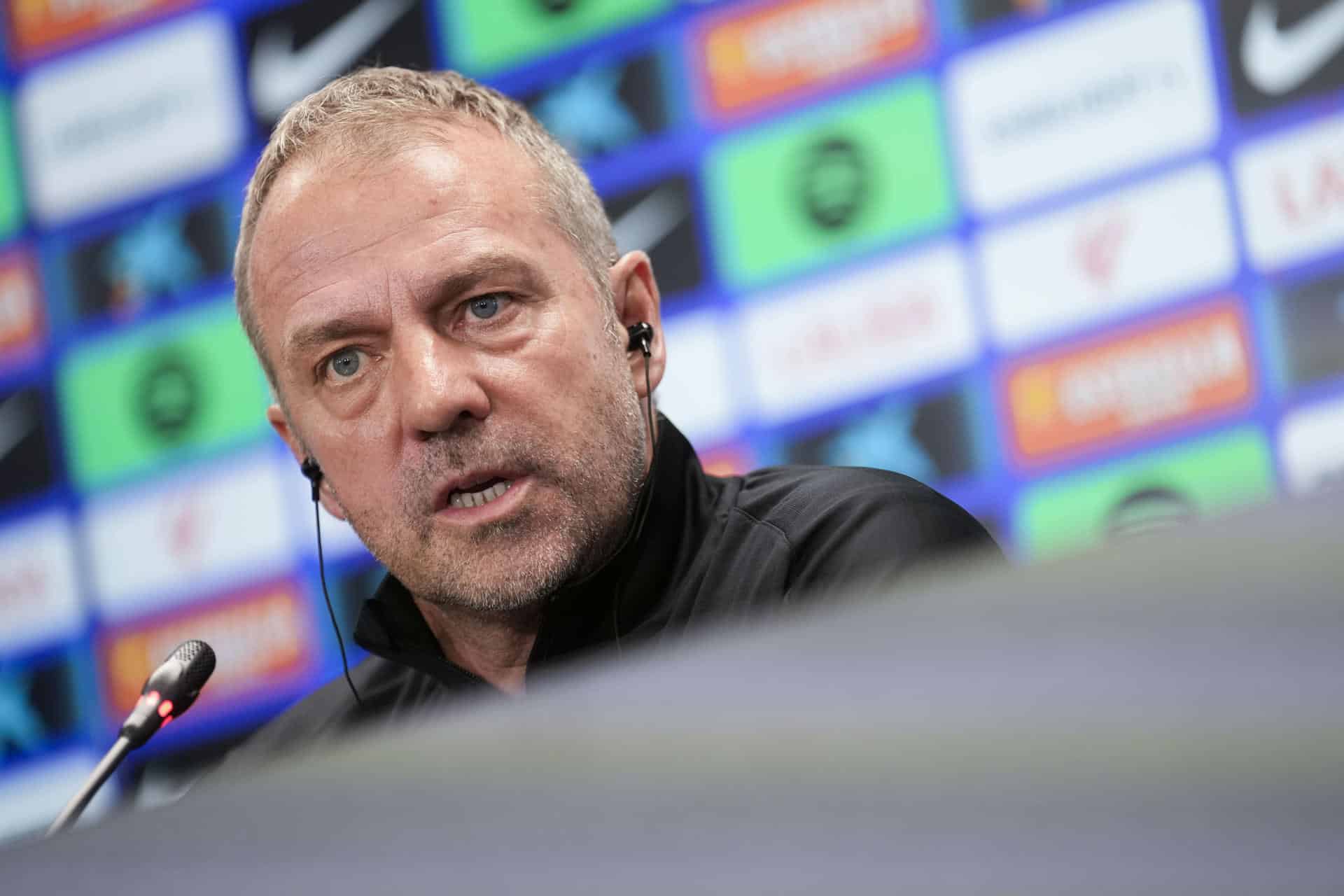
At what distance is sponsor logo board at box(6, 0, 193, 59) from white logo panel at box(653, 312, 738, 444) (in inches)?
46.1

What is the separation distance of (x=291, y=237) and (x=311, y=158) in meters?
0.06

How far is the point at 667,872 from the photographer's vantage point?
259 mm

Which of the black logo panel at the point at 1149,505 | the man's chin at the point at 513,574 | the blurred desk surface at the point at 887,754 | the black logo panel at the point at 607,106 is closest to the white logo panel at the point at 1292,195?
the black logo panel at the point at 1149,505

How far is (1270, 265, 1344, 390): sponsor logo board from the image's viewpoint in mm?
1948

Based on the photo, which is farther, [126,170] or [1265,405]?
[126,170]

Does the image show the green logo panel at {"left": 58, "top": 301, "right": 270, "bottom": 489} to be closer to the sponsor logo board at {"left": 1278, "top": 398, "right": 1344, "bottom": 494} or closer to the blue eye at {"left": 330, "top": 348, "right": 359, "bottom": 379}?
the blue eye at {"left": 330, "top": 348, "right": 359, "bottom": 379}

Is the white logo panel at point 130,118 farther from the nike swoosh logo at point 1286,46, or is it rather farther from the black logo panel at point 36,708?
the nike swoosh logo at point 1286,46

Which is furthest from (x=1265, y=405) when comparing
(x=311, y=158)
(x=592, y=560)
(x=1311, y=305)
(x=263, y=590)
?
(x=263, y=590)

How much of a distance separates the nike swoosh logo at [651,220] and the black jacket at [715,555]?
3.74 feet

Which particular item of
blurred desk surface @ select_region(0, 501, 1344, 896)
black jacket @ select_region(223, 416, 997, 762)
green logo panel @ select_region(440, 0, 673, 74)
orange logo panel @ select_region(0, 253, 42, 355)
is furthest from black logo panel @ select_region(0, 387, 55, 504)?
blurred desk surface @ select_region(0, 501, 1344, 896)

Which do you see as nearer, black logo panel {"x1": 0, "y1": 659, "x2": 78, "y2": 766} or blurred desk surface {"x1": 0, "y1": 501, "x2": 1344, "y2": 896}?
blurred desk surface {"x1": 0, "y1": 501, "x2": 1344, "y2": 896}

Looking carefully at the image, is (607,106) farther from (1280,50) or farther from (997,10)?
(1280,50)

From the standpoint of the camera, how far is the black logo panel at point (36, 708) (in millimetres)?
2533

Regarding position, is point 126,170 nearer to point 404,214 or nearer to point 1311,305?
point 404,214
